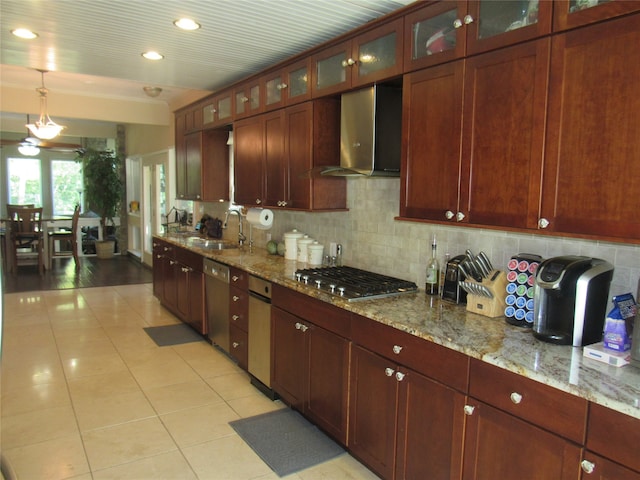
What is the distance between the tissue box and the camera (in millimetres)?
1661

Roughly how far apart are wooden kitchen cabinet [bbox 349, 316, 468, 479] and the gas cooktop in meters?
0.21

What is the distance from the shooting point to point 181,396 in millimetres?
3480

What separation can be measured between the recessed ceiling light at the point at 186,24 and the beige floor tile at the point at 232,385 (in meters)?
2.58

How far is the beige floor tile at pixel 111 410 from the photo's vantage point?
10.1ft

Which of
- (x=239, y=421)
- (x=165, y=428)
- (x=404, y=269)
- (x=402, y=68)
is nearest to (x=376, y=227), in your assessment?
(x=404, y=269)

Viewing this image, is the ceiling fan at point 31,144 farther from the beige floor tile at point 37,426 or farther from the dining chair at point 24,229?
the beige floor tile at point 37,426

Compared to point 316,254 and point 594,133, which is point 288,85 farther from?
point 594,133

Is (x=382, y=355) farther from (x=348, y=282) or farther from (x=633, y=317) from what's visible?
(x=633, y=317)

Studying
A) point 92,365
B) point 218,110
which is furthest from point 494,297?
point 218,110

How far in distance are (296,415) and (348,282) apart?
3.32ft

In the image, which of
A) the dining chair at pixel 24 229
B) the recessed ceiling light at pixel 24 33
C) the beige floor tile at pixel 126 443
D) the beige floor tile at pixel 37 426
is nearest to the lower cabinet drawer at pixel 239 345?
the beige floor tile at pixel 126 443

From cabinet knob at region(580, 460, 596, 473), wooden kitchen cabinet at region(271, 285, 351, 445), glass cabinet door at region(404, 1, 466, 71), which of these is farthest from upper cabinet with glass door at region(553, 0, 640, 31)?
wooden kitchen cabinet at region(271, 285, 351, 445)

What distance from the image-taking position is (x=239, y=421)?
3115mm

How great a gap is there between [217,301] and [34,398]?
5.02 feet
